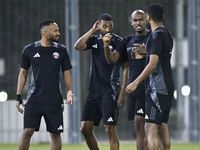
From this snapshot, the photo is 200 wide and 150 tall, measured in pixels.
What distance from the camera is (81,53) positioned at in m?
11.3

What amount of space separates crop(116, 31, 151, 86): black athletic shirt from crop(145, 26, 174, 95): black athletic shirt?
667mm

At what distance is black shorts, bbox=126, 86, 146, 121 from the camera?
669 centimetres

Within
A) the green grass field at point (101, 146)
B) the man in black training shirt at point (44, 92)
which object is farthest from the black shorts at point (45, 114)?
the green grass field at point (101, 146)

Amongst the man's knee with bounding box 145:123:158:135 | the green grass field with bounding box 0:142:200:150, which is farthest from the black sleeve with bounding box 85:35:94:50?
the green grass field with bounding box 0:142:200:150

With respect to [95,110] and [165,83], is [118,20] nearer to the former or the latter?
[95,110]

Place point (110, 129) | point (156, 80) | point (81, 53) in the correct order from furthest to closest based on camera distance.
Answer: point (81, 53) < point (110, 129) < point (156, 80)

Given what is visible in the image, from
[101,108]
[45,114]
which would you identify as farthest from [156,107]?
[45,114]

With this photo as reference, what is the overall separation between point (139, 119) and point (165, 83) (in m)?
0.92

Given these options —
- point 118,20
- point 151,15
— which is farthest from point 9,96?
point 151,15

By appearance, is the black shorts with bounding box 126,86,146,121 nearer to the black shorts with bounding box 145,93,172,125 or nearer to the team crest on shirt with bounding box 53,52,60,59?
the black shorts with bounding box 145,93,172,125

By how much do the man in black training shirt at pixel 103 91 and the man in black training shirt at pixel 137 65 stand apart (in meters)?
0.22

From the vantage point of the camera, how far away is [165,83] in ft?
19.7

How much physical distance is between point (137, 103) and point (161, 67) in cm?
93

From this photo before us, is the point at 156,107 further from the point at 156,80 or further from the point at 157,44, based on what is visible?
the point at 157,44
